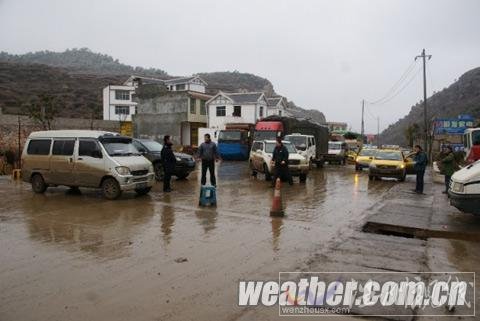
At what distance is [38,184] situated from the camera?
13828 mm

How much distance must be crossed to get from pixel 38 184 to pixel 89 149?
8.18ft

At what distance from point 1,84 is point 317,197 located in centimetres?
8505

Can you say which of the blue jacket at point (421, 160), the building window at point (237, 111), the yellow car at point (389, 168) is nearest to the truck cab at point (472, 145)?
the yellow car at point (389, 168)

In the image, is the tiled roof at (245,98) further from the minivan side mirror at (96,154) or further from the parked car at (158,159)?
the minivan side mirror at (96,154)

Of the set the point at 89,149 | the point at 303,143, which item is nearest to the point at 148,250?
the point at 89,149

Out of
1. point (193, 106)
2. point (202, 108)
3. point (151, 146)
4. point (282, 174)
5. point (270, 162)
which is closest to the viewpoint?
point (282, 174)

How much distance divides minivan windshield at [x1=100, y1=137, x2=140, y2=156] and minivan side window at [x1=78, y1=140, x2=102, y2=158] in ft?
0.79

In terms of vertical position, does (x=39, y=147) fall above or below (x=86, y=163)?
above

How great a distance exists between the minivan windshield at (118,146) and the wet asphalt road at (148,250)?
1.36 m

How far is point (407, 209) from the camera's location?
1178cm

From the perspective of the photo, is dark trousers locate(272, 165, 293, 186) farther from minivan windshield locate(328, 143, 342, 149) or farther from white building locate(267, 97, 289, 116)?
white building locate(267, 97, 289, 116)

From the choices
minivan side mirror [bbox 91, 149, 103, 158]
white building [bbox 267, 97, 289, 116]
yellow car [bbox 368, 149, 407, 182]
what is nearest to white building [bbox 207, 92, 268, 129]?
white building [bbox 267, 97, 289, 116]

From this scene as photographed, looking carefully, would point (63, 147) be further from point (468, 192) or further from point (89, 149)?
point (468, 192)

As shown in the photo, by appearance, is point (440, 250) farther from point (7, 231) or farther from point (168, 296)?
point (7, 231)
